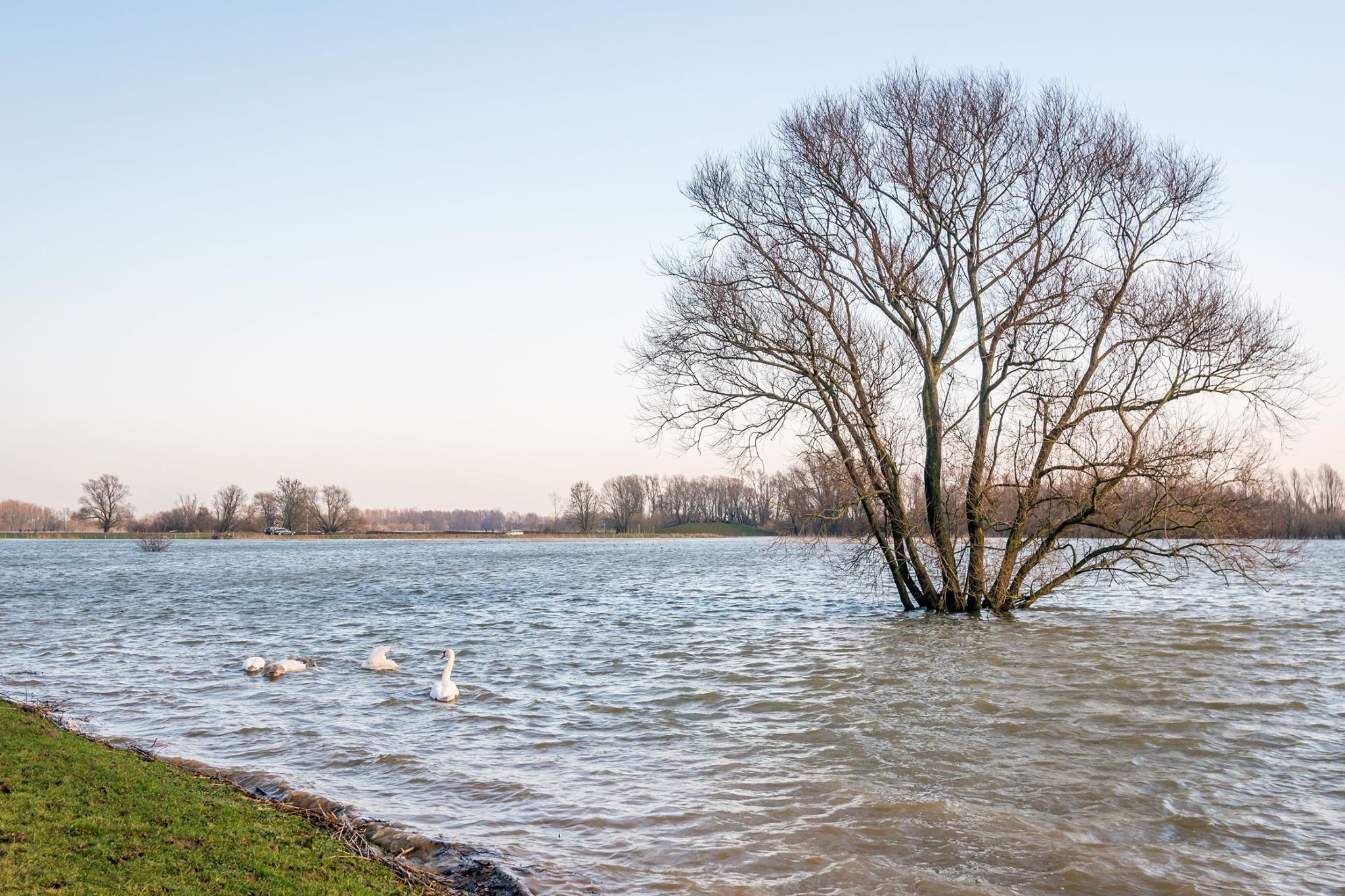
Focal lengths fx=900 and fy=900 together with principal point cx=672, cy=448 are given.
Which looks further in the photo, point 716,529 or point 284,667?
point 716,529

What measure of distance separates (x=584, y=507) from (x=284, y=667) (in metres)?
145

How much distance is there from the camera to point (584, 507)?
16038 cm

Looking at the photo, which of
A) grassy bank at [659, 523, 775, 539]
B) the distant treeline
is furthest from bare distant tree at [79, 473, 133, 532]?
grassy bank at [659, 523, 775, 539]

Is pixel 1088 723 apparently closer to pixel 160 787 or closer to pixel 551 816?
pixel 551 816

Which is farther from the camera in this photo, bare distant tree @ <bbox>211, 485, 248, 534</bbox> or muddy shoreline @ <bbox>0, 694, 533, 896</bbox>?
bare distant tree @ <bbox>211, 485, 248, 534</bbox>

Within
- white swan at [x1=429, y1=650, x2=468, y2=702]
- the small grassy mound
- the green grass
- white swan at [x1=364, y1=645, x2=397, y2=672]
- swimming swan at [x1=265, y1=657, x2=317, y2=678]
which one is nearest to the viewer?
the green grass

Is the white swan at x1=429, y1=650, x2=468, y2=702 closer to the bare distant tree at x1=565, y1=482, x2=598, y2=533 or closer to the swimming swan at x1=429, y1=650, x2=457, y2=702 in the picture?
the swimming swan at x1=429, y1=650, x2=457, y2=702

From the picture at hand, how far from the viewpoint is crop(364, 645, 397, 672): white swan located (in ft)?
53.0

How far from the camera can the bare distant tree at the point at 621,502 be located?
17175cm

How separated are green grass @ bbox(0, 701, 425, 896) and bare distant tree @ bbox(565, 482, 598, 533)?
15139 centimetres

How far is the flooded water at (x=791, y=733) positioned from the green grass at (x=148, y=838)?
1.33 meters

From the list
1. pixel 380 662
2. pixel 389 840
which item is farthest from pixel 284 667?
pixel 389 840

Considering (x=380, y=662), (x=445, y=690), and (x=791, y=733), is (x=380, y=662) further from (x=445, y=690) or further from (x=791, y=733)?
(x=791, y=733)

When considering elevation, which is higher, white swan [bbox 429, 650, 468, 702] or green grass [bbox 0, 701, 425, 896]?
green grass [bbox 0, 701, 425, 896]
